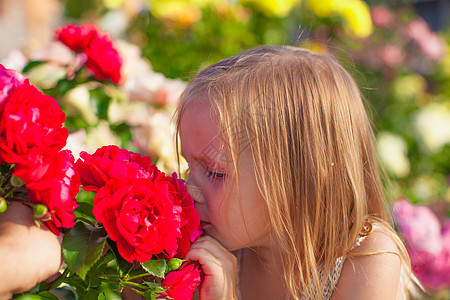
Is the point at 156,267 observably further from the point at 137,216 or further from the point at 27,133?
the point at 27,133

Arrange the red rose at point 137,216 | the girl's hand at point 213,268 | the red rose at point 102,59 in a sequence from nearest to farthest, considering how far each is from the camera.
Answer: the red rose at point 137,216, the girl's hand at point 213,268, the red rose at point 102,59

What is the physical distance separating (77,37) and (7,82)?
2.82ft

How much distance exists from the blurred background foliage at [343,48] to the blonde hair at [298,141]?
14.2 inches

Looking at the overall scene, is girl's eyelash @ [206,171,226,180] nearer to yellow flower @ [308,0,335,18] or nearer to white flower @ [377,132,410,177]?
yellow flower @ [308,0,335,18]

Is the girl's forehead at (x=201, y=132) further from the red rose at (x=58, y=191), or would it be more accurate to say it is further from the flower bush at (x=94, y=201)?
the red rose at (x=58, y=191)

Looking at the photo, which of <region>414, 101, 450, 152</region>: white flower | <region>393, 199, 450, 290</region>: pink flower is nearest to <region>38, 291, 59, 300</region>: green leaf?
<region>393, 199, 450, 290</region>: pink flower

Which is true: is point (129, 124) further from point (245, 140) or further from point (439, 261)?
point (439, 261)

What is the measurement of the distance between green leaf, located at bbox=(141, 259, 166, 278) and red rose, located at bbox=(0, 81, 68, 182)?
0.80 feet

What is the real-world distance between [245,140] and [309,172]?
193mm

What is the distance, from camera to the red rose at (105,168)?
862 mm

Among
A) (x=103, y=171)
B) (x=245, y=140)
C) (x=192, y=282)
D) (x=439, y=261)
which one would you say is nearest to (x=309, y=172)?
(x=245, y=140)

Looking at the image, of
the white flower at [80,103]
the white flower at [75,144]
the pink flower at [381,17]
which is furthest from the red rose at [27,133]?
the pink flower at [381,17]

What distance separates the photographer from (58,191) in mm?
763

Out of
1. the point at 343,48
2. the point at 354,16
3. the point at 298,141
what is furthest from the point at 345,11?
the point at 298,141
